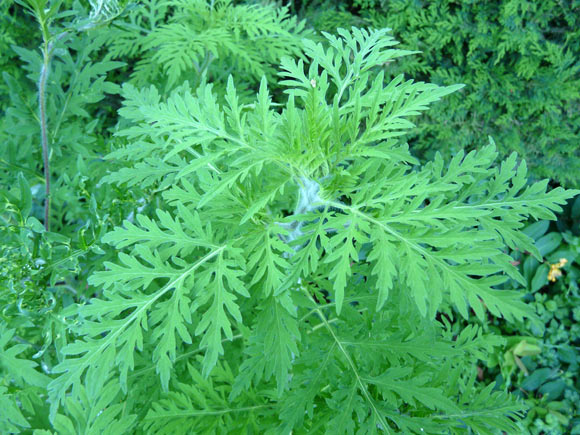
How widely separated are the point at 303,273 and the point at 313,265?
0.21 meters

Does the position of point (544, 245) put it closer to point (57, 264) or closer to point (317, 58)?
point (317, 58)

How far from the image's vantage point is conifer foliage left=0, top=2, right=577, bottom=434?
91 cm

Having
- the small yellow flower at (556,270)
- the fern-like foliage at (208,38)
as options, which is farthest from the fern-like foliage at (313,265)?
the small yellow flower at (556,270)

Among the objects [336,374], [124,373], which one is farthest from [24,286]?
[336,374]

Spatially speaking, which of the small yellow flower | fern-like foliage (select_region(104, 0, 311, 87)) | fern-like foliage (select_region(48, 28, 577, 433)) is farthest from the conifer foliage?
the small yellow flower

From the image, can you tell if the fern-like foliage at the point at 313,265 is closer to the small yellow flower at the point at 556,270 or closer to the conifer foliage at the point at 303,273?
the conifer foliage at the point at 303,273

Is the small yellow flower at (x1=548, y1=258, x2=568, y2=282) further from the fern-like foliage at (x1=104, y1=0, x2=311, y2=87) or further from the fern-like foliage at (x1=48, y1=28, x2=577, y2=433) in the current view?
the fern-like foliage at (x1=104, y1=0, x2=311, y2=87)

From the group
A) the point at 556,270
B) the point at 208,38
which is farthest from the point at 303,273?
the point at 556,270

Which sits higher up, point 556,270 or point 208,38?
point 208,38

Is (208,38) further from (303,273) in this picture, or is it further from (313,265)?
(313,265)

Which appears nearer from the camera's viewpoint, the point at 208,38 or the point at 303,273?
the point at 303,273

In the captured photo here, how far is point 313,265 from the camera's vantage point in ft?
2.91

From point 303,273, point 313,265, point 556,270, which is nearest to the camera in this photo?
point 313,265

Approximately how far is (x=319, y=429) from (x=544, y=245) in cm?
222
